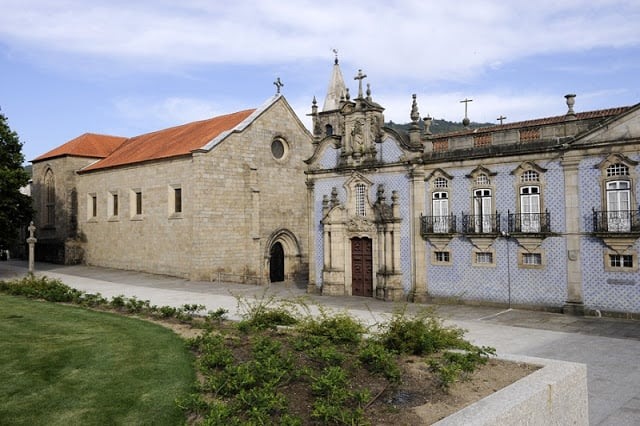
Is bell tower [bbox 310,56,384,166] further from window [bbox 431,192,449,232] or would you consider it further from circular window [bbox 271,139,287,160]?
circular window [bbox 271,139,287,160]

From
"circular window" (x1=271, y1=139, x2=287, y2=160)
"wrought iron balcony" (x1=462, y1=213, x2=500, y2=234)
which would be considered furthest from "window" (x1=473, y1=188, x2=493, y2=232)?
"circular window" (x1=271, y1=139, x2=287, y2=160)

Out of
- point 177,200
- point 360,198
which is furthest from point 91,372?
point 177,200

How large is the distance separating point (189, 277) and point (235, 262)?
317cm

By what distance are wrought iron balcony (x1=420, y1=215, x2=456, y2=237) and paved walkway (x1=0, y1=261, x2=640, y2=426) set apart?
327 centimetres

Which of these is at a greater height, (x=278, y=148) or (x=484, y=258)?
(x=278, y=148)

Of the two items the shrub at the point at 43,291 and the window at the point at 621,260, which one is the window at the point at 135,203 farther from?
the window at the point at 621,260

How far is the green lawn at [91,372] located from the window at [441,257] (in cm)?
1320

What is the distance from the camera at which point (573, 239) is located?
798 inches

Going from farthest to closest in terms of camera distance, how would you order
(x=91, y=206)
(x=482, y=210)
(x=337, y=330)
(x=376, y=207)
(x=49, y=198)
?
(x=49, y=198) < (x=91, y=206) < (x=376, y=207) < (x=482, y=210) < (x=337, y=330)

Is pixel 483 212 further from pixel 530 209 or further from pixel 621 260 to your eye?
pixel 621 260

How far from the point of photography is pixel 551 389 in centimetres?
784

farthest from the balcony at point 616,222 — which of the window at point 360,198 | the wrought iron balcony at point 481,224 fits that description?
the window at point 360,198

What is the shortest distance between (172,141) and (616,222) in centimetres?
2919

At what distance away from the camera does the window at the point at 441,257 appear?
2330 centimetres
